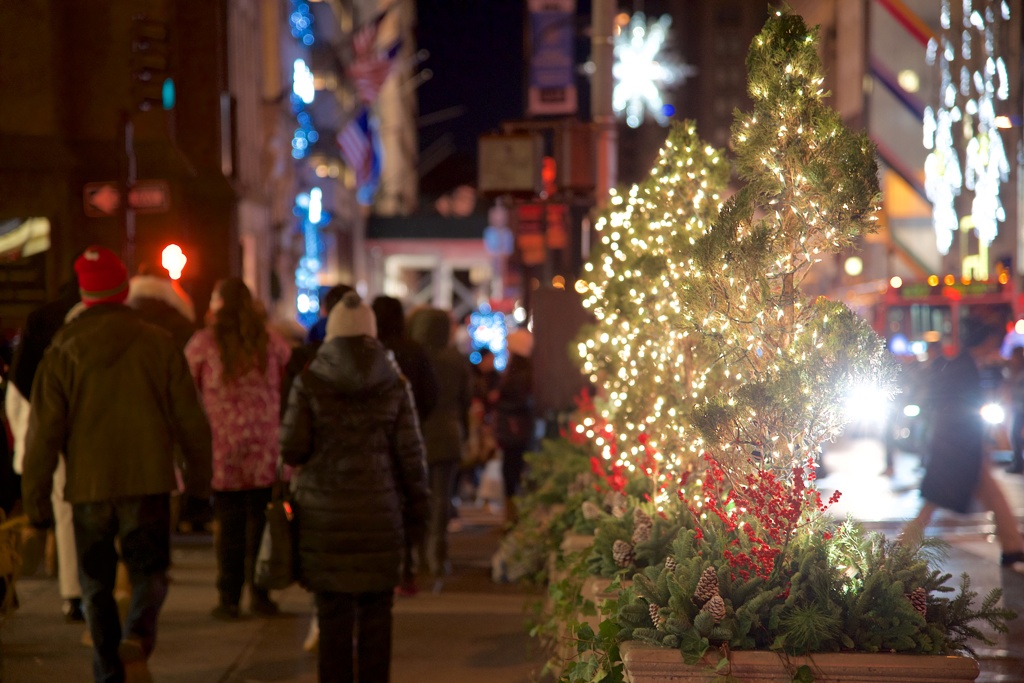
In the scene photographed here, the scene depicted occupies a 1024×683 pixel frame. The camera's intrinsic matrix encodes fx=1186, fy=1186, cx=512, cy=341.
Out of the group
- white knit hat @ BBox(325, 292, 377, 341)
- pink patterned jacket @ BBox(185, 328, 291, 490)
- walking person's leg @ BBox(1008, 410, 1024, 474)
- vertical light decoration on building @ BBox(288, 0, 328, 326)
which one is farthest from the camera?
vertical light decoration on building @ BBox(288, 0, 328, 326)

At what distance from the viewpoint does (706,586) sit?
4441 mm

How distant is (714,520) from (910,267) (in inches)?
2228

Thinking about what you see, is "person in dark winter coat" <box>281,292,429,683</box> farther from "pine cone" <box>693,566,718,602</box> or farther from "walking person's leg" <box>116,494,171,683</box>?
"pine cone" <box>693,566,718,602</box>

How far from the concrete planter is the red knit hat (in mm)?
3288

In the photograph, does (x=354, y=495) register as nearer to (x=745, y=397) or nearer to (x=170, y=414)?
(x=170, y=414)

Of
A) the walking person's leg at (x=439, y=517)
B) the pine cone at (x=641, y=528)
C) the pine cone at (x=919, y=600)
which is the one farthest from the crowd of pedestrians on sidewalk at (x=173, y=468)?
the walking person's leg at (x=439, y=517)

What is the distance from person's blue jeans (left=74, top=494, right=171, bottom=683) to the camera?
5543 millimetres

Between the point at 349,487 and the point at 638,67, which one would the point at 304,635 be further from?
the point at 638,67

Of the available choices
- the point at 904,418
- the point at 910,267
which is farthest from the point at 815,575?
the point at 910,267

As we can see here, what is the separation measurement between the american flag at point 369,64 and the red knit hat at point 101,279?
78.2ft

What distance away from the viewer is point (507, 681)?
21.4 feet

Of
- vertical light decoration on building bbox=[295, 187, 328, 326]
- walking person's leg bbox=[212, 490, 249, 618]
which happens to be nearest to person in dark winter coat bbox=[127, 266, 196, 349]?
walking person's leg bbox=[212, 490, 249, 618]

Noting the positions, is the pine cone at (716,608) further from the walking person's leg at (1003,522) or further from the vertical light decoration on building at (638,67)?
the vertical light decoration on building at (638,67)

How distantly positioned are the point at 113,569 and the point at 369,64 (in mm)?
24930
